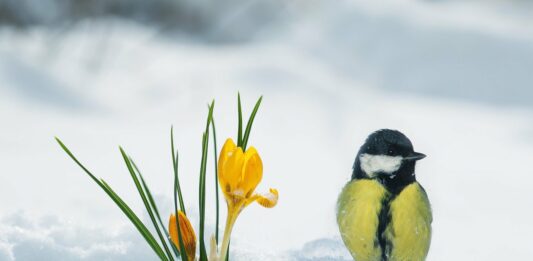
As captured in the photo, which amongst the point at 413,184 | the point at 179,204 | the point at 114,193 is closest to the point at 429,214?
the point at 413,184

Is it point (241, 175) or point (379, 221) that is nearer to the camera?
point (241, 175)

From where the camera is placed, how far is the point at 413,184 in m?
1.17

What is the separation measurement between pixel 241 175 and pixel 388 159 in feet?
1.13

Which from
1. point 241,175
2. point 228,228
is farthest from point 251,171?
point 228,228

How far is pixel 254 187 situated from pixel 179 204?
0.30 meters

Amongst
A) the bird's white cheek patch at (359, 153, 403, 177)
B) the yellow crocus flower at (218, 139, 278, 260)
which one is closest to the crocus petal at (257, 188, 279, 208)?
the yellow crocus flower at (218, 139, 278, 260)

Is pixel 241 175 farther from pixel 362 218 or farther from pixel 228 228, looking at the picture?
pixel 362 218

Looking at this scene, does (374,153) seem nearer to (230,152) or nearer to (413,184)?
(413,184)

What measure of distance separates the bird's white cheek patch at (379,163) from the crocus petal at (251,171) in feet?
0.93

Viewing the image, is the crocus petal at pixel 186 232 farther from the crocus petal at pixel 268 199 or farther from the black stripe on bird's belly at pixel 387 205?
the black stripe on bird's belly at pixel 387 205

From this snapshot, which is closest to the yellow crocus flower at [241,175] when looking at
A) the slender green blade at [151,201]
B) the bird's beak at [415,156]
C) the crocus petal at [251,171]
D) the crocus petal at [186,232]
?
the crocus petal at [251,171]

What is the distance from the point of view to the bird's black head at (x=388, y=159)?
1.10 meters

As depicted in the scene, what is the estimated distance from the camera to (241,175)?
954 mm

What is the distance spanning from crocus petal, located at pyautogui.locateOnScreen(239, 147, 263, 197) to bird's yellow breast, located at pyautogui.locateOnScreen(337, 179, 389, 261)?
0.28m
